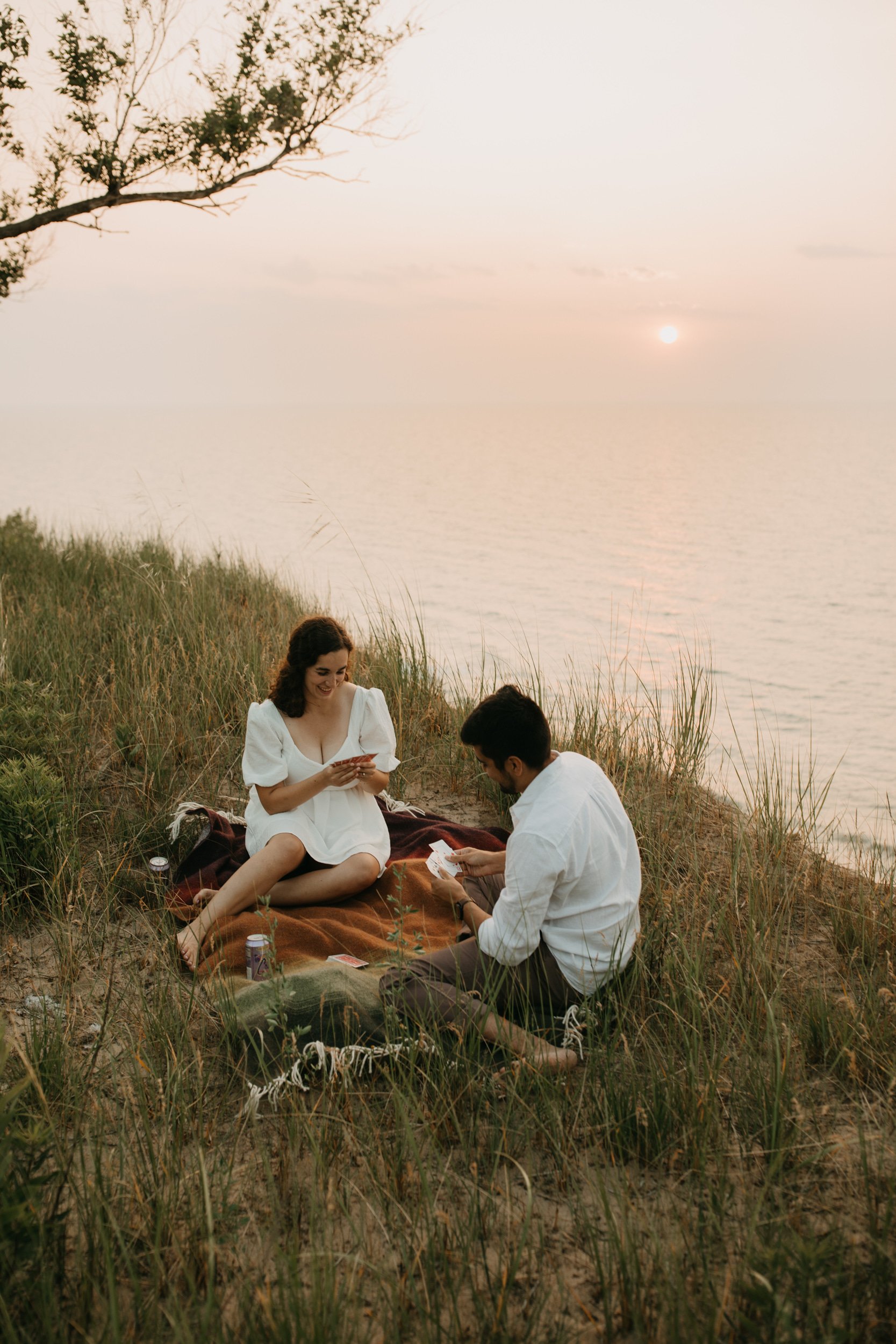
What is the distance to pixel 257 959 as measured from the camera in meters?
3.55

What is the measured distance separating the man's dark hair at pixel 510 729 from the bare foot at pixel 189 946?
4.97 feet

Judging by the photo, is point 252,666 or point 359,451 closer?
point 252,666

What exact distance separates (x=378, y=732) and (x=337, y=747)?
0.21 metres

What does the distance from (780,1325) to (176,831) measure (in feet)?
11.3

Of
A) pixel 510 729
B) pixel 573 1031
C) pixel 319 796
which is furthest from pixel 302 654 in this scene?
pixel 573 1031

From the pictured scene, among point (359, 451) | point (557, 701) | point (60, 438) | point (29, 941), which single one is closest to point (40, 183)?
point (557, 701)

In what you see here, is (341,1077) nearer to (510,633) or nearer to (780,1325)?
(780,1325)

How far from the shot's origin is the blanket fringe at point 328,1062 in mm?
2711

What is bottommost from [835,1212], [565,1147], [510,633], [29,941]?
[510,633]

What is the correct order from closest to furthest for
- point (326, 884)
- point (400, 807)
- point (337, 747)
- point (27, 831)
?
point (27, 831)
point (326, 884)
point (337, 747)
point (400, 807)

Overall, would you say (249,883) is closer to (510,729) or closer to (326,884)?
(326,884)

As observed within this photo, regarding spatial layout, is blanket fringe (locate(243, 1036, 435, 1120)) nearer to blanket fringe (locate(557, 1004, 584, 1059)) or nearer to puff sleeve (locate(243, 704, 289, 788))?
blanket fringe (locate(557, 1004, 584, 1059))

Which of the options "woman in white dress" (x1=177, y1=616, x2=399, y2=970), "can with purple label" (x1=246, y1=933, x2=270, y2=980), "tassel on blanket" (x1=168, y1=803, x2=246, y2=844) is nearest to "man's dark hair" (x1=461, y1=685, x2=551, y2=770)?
"can with purple label" (x1=246, y1=933, x2=270, y2=980)

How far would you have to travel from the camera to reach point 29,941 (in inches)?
152
